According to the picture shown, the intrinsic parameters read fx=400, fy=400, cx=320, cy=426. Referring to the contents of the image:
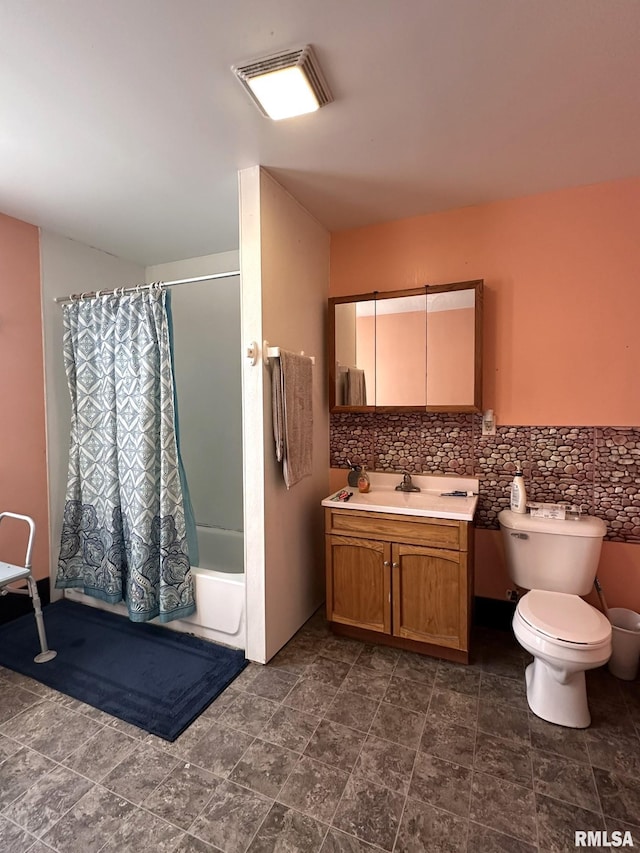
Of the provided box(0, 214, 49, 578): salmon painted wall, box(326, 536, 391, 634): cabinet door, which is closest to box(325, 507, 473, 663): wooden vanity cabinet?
box(326, 536, 391, 634): cabinet door

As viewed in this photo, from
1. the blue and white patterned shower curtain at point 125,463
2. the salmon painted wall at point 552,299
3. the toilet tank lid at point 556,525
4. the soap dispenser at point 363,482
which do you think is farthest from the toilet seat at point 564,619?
the blue and white patterned shower curtain at point 125,463

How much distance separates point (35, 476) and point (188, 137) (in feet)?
7.11

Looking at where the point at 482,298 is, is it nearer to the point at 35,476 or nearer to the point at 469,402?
the point at 469,402

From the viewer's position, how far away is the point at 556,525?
76.4 inches

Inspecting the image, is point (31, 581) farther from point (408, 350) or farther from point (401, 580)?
point (408, 350)

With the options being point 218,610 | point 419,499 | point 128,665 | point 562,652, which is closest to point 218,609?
point 218,610

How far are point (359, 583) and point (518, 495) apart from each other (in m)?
0.96

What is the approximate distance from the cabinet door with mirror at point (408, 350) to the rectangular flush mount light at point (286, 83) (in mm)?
1111

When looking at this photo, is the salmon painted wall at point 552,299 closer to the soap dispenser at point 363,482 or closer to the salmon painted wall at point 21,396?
the soap dispenser at point 363,482

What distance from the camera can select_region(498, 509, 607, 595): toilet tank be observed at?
1.89 meters

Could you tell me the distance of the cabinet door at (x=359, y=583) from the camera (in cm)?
209

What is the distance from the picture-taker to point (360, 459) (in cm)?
263

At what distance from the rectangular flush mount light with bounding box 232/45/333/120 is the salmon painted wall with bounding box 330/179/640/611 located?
1.16m

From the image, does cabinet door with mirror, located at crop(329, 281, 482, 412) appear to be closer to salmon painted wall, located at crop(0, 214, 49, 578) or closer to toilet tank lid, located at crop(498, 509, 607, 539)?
toilet tank lid, located at crop(498, 509, 607, 539)
